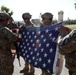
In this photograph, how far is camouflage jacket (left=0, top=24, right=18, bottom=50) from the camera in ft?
16.5

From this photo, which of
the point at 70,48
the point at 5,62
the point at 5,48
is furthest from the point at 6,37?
the point at 70,48

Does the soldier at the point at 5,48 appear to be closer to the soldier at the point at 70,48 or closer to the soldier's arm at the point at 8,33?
the soldier's arm at the point at 8,33

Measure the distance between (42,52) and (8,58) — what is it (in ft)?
2.69

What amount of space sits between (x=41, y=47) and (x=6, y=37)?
855 mm

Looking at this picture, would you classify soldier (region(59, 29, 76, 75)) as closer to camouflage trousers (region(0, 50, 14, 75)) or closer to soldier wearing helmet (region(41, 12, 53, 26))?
camouflage trousers (region(0, 50, 14, 75))

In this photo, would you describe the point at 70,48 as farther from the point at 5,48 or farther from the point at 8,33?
the point at 5,48

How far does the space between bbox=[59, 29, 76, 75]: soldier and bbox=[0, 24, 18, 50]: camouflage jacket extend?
153cm

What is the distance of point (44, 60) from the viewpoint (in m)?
5.23

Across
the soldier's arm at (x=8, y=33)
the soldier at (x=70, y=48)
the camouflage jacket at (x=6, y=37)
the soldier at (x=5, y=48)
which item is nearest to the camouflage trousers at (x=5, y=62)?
the soldier at (x=5, y=48)

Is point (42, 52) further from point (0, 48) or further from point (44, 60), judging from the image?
point (0, 48)

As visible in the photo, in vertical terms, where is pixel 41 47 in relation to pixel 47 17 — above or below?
below

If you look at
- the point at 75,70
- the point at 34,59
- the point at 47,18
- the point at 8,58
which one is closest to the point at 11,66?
the point at 8,58

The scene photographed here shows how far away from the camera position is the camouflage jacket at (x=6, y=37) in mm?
5016

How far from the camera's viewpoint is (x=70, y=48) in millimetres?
3682
